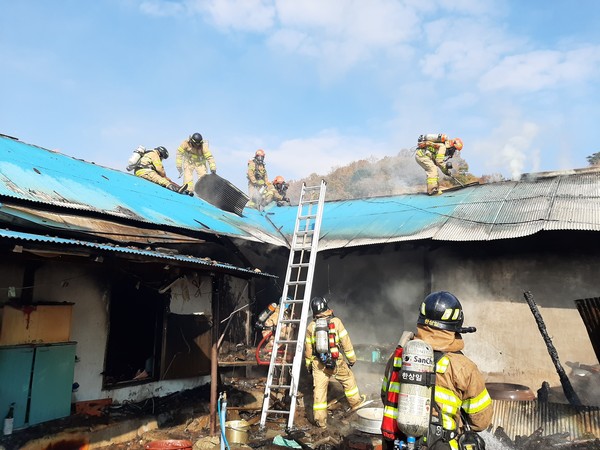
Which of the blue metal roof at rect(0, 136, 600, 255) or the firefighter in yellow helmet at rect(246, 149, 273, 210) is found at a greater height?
the firefighter in yellow helmet at rect(246, 149, 273, 210)

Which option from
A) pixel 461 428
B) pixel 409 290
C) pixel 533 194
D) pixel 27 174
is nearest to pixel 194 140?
pixel 27 174

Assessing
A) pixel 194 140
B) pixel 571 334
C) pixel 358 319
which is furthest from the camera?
pixel 194 140

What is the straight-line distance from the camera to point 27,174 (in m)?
7.20

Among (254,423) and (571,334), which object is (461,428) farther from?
(571,334)

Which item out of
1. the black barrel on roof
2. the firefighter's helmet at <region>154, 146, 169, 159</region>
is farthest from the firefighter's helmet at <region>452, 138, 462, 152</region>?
the firefighter's helmet at <region>154, 146, 169, 159</region>

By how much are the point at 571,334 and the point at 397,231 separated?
388cm

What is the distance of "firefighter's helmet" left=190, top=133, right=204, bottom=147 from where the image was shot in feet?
43.4

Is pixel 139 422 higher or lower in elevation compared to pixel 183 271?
lower

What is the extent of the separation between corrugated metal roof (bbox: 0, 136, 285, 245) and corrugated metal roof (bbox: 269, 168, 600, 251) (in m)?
2.11

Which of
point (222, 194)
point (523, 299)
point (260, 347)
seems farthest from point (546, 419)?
point (222, 194)

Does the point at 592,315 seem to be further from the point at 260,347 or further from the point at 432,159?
the point at 432,159

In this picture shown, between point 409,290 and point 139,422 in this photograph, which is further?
point 409,290

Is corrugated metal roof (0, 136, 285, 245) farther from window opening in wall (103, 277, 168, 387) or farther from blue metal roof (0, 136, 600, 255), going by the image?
window opening in wall (103, 277, 168, 387)

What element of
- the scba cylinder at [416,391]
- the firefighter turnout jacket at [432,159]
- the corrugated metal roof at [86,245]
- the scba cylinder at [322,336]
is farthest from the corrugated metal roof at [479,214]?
the scba cylinder at [416,391]
